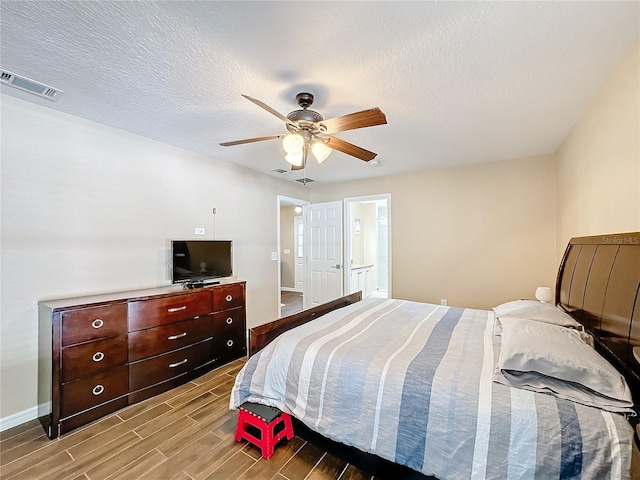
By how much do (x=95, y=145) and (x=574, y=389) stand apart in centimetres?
389

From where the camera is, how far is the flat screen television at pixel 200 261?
3.05 metres

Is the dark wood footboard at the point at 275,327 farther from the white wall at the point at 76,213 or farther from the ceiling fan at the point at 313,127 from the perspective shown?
the white wall at the point at 76,213

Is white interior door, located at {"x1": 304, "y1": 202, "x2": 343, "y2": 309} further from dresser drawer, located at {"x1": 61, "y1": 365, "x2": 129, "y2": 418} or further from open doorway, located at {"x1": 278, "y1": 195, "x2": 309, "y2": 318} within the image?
dresser drawer, located at {"x1": 61, "y1": 365, "x2": 129, "y2": 418}

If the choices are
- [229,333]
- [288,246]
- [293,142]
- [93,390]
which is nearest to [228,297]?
[229,333]

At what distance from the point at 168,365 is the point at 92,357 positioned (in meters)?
0.65

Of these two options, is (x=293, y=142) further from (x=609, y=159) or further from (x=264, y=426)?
(x=609, y=159)

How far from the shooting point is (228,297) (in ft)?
10.8

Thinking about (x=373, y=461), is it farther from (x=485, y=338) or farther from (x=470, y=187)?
(x=470, y=187)

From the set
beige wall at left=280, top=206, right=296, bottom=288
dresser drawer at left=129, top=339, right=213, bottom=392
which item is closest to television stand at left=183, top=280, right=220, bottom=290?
dresser drawer at left=129, top=339, right=213, bottom=392

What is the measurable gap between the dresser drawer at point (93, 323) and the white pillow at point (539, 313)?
3.11 meters

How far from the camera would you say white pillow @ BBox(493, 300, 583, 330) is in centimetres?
190

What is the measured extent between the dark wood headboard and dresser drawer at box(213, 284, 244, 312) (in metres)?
3.18

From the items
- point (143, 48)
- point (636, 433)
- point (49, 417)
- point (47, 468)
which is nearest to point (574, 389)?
point (636, 433)

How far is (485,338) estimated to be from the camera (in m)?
2.03
